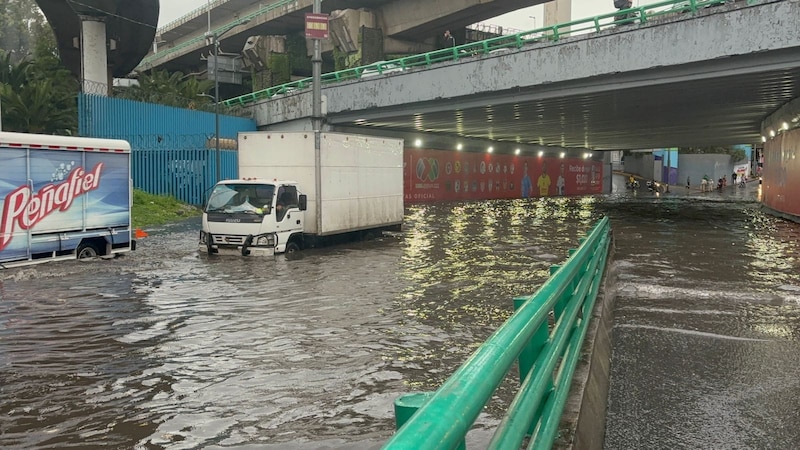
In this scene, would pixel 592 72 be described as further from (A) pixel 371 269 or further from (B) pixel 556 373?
(B) pixel 556 373

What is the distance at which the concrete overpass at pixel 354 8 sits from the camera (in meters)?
51.7

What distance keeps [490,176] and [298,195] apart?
38.2 m

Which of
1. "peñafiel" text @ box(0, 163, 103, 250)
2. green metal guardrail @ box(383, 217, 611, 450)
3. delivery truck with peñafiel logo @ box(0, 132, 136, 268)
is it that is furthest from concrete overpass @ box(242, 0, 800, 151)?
green metal guardrail @ box(383, 217, 611, 450)

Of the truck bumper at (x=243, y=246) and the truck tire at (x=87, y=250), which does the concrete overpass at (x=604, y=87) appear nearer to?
the truck bumper at (x=243, y=246)

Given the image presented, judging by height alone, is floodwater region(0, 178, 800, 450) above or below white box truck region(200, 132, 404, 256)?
below

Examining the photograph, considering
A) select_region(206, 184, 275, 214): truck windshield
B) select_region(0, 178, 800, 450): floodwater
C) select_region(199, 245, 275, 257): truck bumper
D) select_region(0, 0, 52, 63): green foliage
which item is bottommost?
select_region(0, 178, 800, 450): floodwater

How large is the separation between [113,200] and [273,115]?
27.0 meters

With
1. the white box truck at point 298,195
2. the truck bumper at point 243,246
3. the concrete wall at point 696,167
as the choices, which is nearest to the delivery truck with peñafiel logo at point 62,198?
the truck bumper at point 243,246

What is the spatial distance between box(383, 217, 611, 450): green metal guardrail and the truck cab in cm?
1242

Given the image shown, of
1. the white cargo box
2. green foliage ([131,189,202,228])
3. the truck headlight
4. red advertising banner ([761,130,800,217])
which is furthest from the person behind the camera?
red advertising banner ([761,130,800,217])

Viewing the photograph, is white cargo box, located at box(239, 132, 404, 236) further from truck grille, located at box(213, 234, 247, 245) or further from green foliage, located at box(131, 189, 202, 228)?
green foliage, located at box(131, 189, 202, 228)

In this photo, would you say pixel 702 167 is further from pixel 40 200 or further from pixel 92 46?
pixel 40 200

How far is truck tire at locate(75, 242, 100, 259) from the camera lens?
1475cm

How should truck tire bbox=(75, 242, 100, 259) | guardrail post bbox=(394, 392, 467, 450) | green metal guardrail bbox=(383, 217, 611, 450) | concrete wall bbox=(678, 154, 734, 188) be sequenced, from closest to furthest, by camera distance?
1. green metal guardrail bbox=(383, 217, 611, 450)
2. guardrail post bbox=(394, 392, 467, 450)
3. truck tire bbox=(75, 242, 100, 259)
4. concrete wall bbox=(678, 154, 734, 188)
